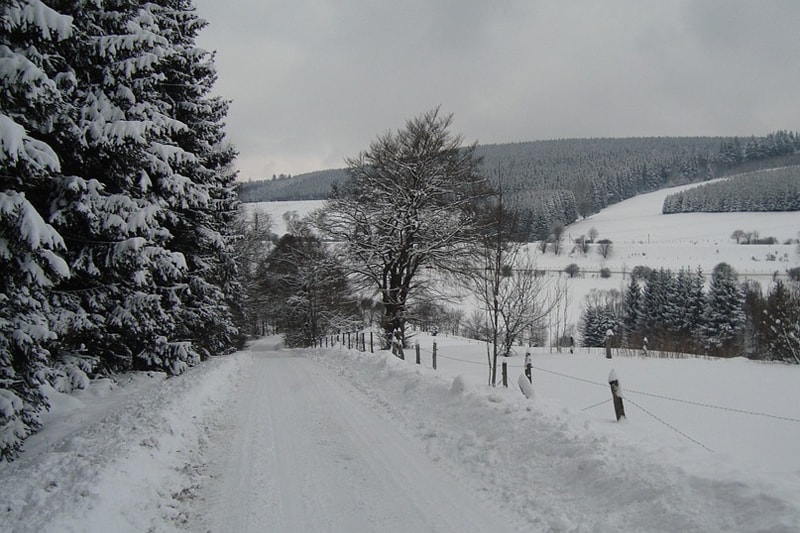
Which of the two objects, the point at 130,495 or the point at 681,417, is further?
the point at 681,417

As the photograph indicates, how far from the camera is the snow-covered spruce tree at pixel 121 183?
8070mm

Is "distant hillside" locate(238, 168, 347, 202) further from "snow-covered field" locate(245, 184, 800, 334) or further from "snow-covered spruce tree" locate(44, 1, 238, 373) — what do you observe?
"snow-covered spruce tree" locate(44, 1, 238, 373)

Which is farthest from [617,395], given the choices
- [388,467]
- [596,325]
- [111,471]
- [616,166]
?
[616,166]

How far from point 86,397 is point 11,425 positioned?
439 centimetres

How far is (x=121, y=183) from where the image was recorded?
9633 millimetres

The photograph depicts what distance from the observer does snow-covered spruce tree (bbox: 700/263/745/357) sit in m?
55.7

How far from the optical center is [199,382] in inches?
412

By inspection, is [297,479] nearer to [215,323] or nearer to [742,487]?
[742,487]

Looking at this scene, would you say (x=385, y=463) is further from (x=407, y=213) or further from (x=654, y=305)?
(x=654, y=305)

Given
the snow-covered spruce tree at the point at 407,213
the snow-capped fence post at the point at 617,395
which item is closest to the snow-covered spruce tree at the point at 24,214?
the snow-capped fence post at the point at 617,395

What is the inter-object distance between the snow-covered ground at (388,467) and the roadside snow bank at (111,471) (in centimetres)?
2

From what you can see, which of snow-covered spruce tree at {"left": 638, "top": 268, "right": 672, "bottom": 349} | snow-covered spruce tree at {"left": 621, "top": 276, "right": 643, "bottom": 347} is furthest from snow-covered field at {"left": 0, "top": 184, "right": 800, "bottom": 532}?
snow-covered spruce tree at {"left": 621, "top": 276, "right": 643, "bottom": 347}

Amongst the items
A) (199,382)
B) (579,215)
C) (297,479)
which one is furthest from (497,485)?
(579,215)

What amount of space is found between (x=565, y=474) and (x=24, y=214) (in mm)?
7397
